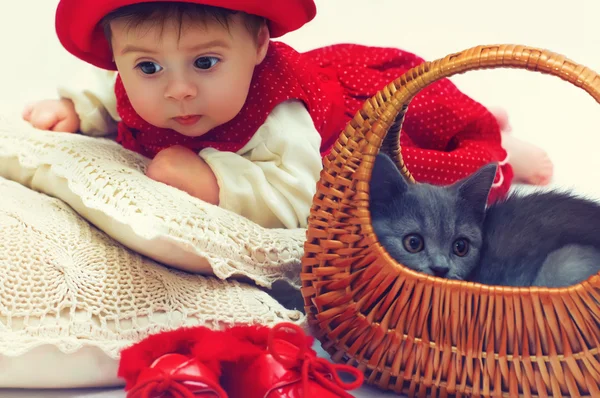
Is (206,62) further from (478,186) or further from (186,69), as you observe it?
(478,186)

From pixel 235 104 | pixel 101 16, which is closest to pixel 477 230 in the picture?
pixel 235 104

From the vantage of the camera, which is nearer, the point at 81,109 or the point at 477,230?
the point at 477,230

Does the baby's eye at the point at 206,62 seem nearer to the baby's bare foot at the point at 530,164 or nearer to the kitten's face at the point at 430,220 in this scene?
the kitten's face at the point at 430,220

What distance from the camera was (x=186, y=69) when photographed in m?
1.25

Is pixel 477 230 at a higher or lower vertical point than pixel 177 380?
higher

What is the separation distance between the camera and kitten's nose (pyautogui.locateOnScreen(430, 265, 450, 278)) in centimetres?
102

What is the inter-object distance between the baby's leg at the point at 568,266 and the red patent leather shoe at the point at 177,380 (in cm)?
49

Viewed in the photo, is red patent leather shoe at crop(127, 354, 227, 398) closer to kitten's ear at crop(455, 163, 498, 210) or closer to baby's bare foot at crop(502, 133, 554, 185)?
kitten's ear at crop(455, 163, 498, 210)

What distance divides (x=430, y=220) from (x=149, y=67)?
0.59 m

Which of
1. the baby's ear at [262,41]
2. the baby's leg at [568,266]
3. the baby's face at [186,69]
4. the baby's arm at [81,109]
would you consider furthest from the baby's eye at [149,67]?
the baby's leg at [568,266]

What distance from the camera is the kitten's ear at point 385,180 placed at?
107 centimetres

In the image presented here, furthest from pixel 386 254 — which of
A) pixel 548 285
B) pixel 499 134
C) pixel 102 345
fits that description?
pixel 499 134

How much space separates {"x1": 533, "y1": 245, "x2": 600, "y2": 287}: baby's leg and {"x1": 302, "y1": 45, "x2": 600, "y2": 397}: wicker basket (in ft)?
0.30

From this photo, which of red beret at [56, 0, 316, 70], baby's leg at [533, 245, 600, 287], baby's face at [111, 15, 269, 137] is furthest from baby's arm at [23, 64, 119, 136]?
baby's leg at [533, 245, 600, 287]
